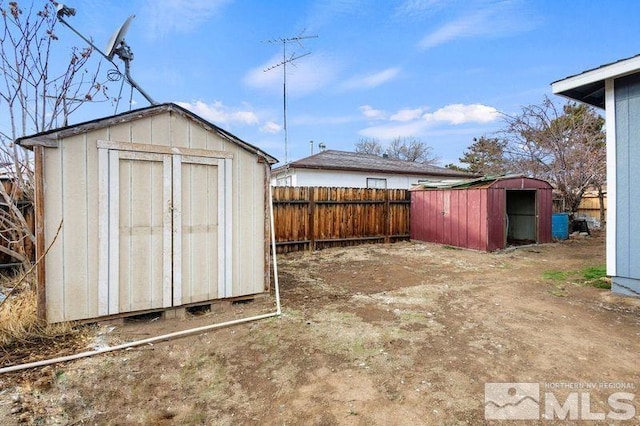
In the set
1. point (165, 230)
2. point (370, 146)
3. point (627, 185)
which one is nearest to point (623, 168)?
point (627, 185)

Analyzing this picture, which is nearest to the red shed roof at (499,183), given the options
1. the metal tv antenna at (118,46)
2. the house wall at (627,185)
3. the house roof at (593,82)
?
the house roof at (593,82)

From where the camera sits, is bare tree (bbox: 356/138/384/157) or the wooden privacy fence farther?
bare tree (bbox: 356/138/384/157)

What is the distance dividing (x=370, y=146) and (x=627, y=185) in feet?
97.0

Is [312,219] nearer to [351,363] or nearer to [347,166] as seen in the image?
[347,166]

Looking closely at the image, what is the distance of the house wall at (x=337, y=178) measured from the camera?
12.1 metres

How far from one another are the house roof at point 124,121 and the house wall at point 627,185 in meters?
5.03

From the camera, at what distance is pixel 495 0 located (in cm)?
673

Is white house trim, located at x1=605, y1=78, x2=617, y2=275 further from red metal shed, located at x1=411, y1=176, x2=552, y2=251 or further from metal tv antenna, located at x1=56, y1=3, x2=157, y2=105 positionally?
metal tv antenna, located at x1=56, y1=3, x2=157, y2=105

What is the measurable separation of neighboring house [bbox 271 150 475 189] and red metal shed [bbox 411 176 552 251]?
3.38 metres

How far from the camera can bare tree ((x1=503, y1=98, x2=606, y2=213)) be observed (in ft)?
37.9

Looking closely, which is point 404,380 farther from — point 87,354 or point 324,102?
point 324,102

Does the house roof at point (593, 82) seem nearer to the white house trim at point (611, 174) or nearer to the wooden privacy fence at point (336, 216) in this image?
the white house trim at point (611, 174)

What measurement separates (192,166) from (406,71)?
989 cm

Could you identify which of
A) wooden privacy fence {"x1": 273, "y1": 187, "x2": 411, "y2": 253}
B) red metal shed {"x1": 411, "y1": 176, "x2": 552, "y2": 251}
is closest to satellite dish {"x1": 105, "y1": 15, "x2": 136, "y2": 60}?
wooden privacy fence {"x1": 273, "y1": 187, "x2": 411, "y2": 253}
